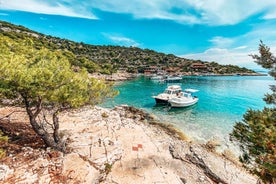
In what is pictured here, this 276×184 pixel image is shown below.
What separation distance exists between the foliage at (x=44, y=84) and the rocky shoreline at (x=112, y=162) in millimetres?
1292

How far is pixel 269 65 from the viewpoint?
5.49m

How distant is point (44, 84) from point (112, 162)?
531 cm

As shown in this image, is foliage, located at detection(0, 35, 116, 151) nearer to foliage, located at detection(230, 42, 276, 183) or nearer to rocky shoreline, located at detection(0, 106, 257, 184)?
rocky shoreline, located at detection(0, 106, 257, 184)

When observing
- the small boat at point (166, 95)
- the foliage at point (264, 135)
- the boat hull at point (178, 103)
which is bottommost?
the boat hull at point (178, 103)

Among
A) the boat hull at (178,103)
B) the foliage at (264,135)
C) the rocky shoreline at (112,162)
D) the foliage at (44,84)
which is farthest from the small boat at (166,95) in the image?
the foliage at (264,135)

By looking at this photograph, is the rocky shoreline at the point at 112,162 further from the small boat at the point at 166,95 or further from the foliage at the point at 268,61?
the small boat at the point at 166,95

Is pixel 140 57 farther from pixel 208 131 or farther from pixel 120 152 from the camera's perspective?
pixel 120 152

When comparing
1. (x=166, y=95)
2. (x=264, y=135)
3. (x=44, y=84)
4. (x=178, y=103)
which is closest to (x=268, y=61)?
(x=264, y=135)

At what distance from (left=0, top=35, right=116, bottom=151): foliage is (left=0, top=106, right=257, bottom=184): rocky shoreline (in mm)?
1292

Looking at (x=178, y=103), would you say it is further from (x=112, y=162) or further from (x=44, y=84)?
(x=44, y=84)

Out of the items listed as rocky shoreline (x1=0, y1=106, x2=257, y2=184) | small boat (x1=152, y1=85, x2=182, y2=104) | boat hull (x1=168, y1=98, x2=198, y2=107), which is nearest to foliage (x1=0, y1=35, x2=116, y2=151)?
rocky shoreline (x1=0, y1=106, x2=257, y2=184)

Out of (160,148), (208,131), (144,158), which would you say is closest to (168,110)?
(208,131)

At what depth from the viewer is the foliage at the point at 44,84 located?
644 cm

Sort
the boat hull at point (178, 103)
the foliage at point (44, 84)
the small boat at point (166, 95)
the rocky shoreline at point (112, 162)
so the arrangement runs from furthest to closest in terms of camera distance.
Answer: the small boat at point (166, 95), the boat hull at point (178, 103), the rocky shoreline at point (112, 162), the foliage at point (44, 84)
